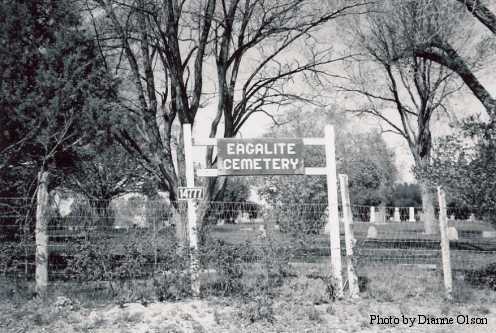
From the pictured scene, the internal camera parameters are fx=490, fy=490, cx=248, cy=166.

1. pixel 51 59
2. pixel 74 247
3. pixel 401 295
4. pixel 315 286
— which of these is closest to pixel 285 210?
pixel 315 286

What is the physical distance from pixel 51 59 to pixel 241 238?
5.77 m

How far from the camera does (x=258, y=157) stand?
331 inches

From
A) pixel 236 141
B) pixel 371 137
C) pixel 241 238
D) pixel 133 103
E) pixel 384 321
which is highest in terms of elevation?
pixel 371 137

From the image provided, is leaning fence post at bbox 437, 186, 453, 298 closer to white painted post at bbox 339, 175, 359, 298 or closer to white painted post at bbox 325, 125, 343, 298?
white painted post at bbox 339, 175, 359, 298

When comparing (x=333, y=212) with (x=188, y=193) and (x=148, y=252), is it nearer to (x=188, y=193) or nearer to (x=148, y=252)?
(x=188, y=193)

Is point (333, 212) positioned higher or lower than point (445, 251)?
higher

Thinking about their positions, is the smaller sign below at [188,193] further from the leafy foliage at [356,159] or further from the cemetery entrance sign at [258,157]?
the leafy foliage at [356,159]

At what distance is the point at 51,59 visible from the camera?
10641 mm

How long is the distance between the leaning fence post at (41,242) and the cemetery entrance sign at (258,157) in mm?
2899

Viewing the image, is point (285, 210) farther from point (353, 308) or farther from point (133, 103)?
point (133, 103)

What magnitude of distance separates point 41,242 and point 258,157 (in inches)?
150

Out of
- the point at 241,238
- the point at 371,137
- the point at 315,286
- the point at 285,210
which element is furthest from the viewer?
the point at 371,137

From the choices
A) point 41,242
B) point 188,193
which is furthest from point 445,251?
point 41,242

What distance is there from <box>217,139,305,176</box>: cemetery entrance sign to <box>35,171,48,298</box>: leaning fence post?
290 cm
